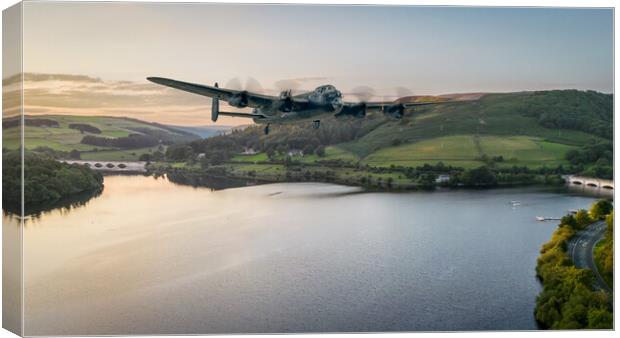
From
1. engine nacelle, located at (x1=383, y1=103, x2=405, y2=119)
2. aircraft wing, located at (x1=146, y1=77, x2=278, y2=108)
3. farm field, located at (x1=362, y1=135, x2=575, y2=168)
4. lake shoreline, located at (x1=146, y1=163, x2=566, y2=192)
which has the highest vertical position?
aircraft wing, located at (x1=146, y1=77, x2=278, y2=108)

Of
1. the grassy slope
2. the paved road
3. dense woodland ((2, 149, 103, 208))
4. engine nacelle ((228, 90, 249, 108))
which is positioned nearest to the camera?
dense woodland ((2, 149, 103, 208))

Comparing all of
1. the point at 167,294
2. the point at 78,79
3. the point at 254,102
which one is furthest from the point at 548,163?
the point at 78,79

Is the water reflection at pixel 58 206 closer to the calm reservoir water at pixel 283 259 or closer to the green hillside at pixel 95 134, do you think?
the calm reservoir water at pixel 283 259

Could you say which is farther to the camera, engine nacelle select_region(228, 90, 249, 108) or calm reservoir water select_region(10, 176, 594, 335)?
calm reservoir water select_region(10, 176, 594, 335)

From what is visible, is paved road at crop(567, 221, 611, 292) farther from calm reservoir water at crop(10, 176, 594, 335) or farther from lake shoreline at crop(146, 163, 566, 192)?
lake shoreline at crop(146, 163, 566, 192)

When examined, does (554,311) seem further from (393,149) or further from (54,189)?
(54,189)

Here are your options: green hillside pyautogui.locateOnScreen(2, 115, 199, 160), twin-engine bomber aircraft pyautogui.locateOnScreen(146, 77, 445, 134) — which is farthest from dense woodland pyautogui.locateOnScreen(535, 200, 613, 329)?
green hillside pyautogui.locateOnScreen(2, 115, 199, 160)
